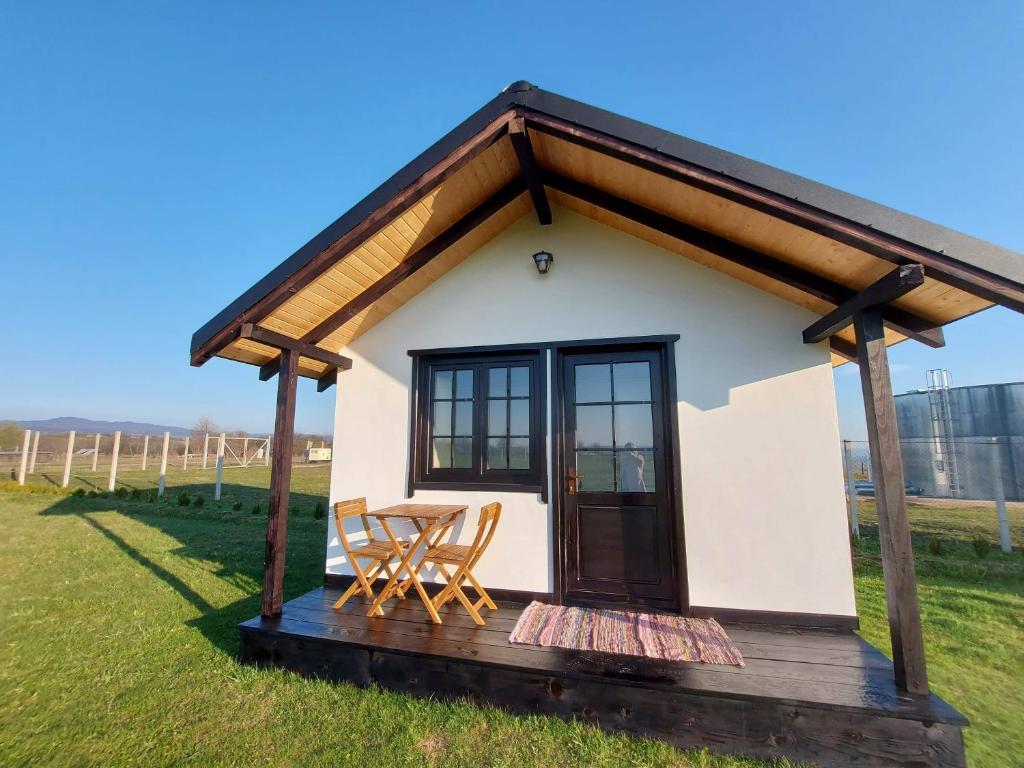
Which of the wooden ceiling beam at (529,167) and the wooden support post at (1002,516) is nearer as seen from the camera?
the wooden ceiling beam at (529,167)

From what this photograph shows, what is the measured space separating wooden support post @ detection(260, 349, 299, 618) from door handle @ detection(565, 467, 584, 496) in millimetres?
2191

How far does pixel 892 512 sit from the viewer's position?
2238 millimetres

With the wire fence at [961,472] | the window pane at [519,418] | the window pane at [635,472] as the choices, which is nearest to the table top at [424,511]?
the window pane at [519,418]

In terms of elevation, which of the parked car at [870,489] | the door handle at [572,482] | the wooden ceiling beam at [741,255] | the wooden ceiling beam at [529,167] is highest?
the wooden ceiling beam at [529,167]

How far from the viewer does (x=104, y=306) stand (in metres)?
23.3

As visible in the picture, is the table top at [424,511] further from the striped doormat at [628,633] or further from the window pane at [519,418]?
the striped doormat at [628,633]

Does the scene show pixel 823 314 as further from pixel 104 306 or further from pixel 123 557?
pixel 104 306

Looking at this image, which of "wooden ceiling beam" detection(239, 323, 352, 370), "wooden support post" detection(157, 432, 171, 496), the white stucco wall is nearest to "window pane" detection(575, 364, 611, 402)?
the white stucco wall

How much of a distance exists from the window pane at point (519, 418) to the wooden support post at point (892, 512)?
2.38m

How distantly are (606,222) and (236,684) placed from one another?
14.6 ft

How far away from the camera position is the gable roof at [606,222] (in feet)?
6.82

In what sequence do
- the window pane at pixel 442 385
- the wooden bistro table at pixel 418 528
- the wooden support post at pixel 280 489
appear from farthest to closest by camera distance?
the window pane at pixel 442 385
the wooden support post at pixel 280 489
the wooden bistro table at pixel 418 528

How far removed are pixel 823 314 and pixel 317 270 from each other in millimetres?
3823

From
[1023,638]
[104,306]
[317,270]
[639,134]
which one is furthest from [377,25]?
[104,306]
